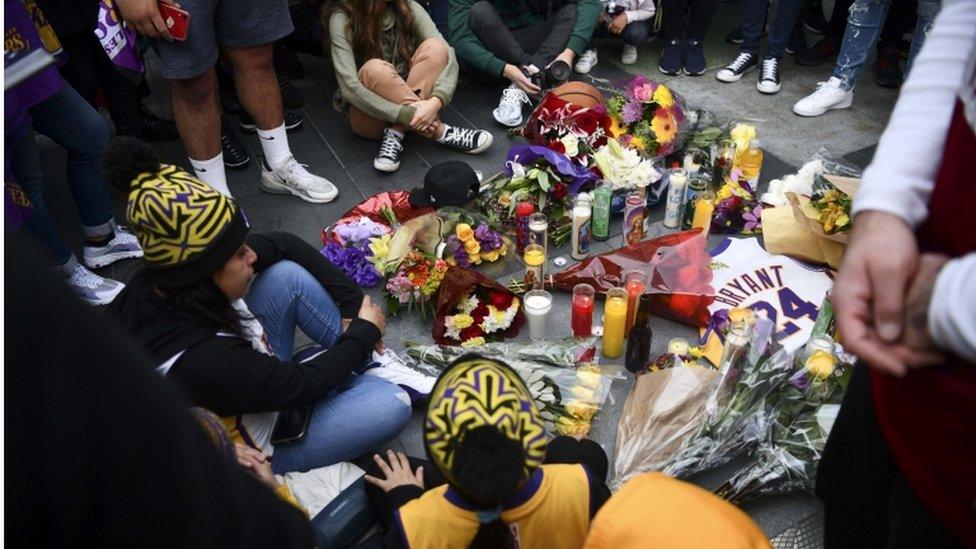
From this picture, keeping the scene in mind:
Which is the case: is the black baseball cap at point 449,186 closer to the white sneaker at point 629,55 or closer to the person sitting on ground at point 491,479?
the person sitting on ground at point 491,479

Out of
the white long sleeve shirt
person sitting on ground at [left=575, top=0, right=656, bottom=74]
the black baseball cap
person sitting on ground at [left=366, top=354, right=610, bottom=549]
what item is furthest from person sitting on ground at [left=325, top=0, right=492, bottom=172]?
the white long sleeve shirt

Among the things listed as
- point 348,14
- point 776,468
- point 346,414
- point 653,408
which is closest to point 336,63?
point 348,14

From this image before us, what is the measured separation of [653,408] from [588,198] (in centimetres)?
122

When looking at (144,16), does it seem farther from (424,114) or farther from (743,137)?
(743,137)

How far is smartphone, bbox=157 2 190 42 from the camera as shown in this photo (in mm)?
2994

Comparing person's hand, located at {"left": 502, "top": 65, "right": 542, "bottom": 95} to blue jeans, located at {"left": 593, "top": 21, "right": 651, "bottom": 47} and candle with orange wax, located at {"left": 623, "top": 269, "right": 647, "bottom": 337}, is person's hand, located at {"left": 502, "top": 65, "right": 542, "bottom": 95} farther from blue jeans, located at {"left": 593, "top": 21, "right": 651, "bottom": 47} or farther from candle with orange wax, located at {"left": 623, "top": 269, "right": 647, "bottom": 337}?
candle with orange wax, located at {"left": 623, "top": 269, "right": 647, "bottom": 337}

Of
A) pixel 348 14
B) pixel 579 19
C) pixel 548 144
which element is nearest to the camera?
pixel 548 144

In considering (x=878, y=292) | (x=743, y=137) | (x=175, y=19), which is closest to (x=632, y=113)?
(x=743, y=137)

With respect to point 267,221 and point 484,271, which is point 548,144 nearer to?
point 484,271

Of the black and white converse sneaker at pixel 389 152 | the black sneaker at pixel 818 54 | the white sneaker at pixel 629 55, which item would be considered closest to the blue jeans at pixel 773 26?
the black sneaker at pixel 818 54

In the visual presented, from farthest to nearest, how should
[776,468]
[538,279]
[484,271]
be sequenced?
[484,271], [538,279], [776,468]

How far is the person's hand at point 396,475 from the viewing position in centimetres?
215

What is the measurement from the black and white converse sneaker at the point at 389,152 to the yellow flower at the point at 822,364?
2.59m

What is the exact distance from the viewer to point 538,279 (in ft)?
9.99
